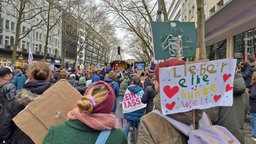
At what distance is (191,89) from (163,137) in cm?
49

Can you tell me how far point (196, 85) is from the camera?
257cm

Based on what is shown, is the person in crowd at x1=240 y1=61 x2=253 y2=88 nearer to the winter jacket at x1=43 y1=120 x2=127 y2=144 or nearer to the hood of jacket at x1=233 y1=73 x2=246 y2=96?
the hood of jacket at x1=233 y1=73 x2=246 y2=96

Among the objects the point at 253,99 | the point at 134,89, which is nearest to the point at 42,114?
the point at 134,89

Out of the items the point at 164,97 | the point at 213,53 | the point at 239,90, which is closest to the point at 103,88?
the point at 164,97

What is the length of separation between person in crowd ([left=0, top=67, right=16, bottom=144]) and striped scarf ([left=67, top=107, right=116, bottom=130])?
62.2 inches

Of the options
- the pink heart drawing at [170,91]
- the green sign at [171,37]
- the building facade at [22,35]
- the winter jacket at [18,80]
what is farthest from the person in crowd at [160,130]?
the building facade at [22,35]

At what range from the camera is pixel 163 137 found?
2.29m

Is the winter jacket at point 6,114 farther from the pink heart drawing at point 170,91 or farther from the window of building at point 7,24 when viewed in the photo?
the window of building at point 7,24

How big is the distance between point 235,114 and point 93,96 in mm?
1982

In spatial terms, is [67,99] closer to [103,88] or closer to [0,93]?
[103,88]

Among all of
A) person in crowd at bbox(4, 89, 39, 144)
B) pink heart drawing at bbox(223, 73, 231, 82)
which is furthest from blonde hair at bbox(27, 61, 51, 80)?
pink heart drawing at bbox(223, 73, 231, 82)

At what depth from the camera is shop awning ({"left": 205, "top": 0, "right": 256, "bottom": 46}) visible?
13320 millimetres

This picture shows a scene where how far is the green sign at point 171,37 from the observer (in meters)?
5.50

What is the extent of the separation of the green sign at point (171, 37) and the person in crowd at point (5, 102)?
2419 millimetres
